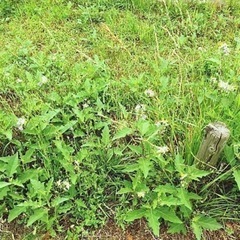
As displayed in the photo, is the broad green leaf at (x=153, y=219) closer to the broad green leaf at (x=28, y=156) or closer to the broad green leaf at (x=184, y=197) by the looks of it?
the broad green leaf at (x=184, y=197)

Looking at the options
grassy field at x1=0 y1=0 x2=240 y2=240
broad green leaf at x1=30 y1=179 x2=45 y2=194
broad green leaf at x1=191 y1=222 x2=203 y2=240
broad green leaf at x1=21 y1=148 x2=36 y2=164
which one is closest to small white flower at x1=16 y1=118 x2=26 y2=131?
grassy field at x1=0 y1=0 x2=240 y2=240

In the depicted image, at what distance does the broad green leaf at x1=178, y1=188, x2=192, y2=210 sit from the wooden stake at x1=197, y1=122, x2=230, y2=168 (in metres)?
0.20

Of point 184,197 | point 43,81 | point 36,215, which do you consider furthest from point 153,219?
point 43,81

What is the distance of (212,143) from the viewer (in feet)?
7.72

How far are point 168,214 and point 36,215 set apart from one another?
2.51 feet

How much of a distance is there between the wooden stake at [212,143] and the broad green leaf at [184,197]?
0.20m

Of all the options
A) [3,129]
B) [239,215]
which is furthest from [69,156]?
[239,215]

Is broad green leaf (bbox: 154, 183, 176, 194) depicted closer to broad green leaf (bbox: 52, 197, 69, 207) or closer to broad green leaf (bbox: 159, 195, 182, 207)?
broad green leaf (bbox: 159, 195, 182, 207)

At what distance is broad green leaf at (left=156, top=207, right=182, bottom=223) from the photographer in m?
2.48

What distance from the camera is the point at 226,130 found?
228cm

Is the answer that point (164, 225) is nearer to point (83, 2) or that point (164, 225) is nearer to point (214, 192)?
point (214, 192)

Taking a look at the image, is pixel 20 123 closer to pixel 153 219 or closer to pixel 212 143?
pixel 153 219

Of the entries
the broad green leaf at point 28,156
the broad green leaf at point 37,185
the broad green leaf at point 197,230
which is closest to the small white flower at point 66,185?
the broad green leaf at point 37,185

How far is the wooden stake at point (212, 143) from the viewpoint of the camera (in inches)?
89.6
